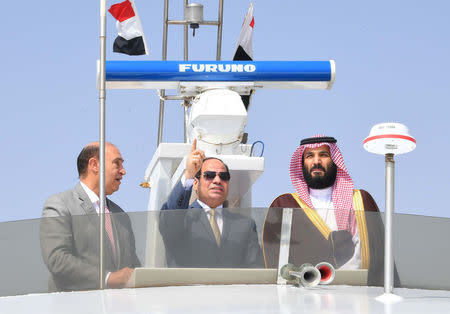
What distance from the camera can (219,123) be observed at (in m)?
10.5

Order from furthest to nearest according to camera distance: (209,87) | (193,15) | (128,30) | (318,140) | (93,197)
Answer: (193,15)
(128,30)
(209,87)
(318,140)
(93,197)

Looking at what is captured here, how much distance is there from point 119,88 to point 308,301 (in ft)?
21.2

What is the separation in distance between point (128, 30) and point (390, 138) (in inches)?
278

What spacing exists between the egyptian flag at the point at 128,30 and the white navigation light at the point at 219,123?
1.73 meters

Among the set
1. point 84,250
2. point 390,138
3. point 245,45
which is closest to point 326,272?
point 390,138

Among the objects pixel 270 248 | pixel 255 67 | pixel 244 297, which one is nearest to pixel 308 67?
pixel 255 67

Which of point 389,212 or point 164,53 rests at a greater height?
point 164,53

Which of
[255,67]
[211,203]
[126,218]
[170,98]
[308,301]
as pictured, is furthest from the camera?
[170,98]

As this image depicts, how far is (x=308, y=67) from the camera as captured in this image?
11.3 metres

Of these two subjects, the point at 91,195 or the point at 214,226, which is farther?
the point at 91,195

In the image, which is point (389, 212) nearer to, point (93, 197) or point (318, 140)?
point (93, 197)

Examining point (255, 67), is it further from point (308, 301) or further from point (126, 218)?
point (308, 301)

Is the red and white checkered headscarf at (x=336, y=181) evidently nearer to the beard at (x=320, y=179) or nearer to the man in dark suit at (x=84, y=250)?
the beard at (x=320, y=179)

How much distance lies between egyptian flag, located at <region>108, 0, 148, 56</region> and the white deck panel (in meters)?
6.39
